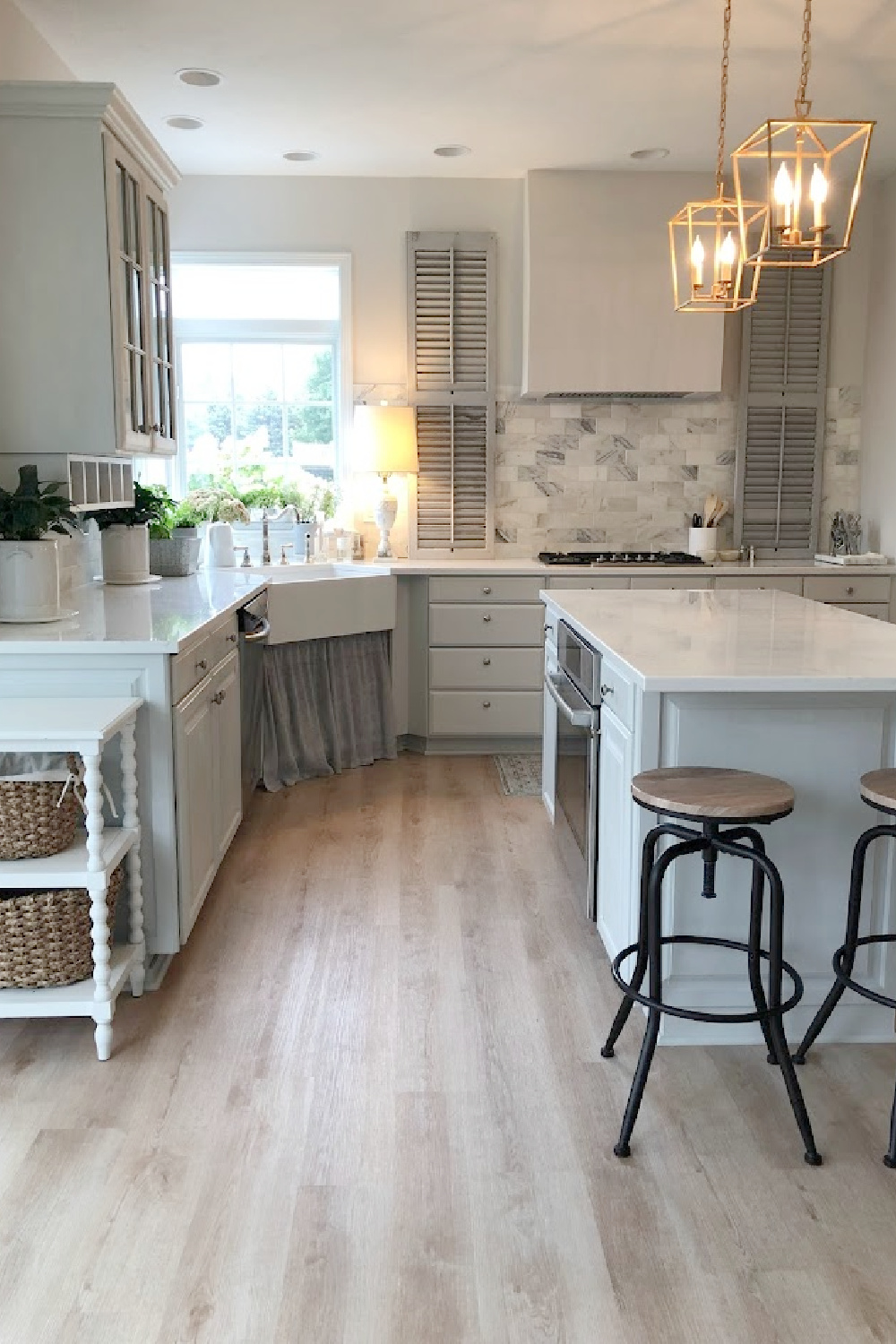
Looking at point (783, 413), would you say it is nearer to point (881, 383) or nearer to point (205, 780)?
point (881, 383)

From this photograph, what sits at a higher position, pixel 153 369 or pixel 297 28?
pixel 297 28

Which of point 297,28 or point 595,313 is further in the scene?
point 595,313

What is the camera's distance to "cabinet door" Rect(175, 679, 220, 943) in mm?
2777

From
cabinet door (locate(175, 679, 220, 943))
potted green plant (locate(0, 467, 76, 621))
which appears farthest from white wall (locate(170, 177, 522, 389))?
cabinet door (locate(175, 679, 220, 943))

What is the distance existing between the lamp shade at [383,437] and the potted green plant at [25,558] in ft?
7.75

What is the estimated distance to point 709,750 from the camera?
95.1 inches

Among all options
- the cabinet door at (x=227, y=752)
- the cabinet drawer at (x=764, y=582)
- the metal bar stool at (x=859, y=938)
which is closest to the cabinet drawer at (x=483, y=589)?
the cabinet drawer at (x=764, y=582)

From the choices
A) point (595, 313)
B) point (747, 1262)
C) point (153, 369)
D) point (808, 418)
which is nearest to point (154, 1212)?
point (747, 1262)

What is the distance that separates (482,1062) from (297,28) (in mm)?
3167

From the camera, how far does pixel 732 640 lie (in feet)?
8.96

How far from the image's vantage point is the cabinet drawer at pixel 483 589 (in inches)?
198

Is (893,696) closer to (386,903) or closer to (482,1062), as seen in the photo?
(482,1062)

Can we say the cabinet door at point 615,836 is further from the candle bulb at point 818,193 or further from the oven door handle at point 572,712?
the candle bulb at point 818,193

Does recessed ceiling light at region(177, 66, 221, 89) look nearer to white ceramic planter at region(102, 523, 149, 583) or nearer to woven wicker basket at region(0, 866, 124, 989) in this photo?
white ceramic planter at region(102, 523, 149, 583)
